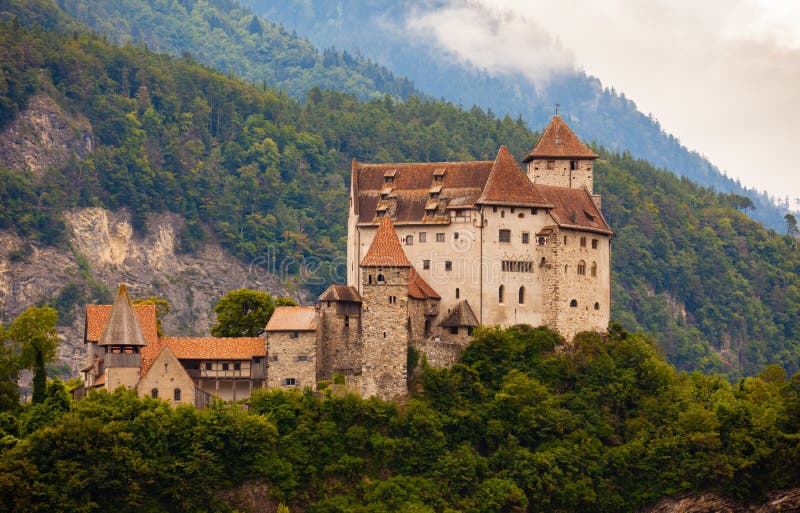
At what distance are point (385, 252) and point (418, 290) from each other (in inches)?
190

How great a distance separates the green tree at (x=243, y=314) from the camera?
10688 centimetres

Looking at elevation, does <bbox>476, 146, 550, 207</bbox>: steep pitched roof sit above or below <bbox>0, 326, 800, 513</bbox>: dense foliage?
above

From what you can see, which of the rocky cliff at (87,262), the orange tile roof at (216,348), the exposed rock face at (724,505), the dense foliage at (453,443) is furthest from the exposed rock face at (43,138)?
the exposed rock face at (724,505)

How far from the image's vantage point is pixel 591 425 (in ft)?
330

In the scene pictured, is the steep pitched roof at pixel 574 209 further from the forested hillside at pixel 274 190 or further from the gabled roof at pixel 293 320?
the forested hillside at pixel 274 190

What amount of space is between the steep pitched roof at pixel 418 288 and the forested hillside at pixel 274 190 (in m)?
56.6

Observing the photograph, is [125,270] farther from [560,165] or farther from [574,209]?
[574,209]

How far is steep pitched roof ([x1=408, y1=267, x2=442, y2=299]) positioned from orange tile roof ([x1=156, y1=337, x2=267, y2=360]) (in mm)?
9698

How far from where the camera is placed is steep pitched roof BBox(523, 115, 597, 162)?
4313 inches

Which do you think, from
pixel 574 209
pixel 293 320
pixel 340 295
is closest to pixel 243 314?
pixel 293 320

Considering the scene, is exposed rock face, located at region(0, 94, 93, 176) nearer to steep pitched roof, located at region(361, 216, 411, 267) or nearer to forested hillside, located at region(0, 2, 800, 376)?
forested hillside, located at region(0, 2, 800, 376)

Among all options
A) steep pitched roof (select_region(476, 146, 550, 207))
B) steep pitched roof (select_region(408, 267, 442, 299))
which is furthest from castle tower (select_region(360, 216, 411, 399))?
steep pitched roof (select_region(476, 146, 550, 207))

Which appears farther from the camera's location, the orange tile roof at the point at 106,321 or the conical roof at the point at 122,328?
the orange tile roof at the point at 106,321

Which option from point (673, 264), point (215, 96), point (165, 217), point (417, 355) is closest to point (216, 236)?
point (165, 217)
